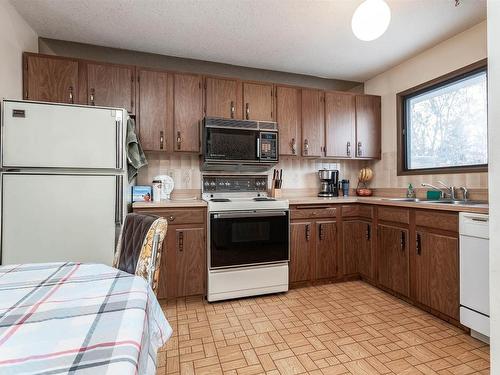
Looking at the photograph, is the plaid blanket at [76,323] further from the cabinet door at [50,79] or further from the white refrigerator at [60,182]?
the cabinet door at [50,79]

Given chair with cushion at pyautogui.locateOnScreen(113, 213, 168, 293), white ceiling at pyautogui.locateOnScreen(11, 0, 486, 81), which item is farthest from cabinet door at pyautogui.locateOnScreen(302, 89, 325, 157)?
chair with cushion at pyautogui.locateOnScreen(113, 213, 168, 293)

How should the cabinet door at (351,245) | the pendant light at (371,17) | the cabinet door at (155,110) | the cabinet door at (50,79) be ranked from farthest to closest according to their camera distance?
the cabinet door at (351,245)
the cabinet door at (155,110)
the cabinet door at (50,79)
the pendant light at (371,17)

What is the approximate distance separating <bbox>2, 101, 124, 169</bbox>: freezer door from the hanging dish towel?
0.55 feet

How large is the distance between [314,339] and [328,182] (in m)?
2.00

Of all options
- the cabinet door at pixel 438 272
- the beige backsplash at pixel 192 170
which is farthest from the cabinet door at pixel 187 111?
the cabinet door at pixel 438 272

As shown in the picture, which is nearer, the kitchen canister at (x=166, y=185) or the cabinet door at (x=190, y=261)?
the cabinet door at (x=190, y=261)

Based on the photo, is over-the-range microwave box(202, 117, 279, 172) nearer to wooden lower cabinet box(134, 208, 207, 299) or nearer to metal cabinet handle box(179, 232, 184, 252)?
wooden lower cabinet box(134, 208, 207, 299)

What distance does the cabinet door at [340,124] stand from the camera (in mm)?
3223

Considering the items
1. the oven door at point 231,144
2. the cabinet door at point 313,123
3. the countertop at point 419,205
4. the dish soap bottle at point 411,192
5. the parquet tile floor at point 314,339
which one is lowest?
the parquet tile floor at point 314,339

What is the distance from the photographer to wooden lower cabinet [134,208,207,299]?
2.40m

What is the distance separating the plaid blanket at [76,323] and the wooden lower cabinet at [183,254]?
143 cm

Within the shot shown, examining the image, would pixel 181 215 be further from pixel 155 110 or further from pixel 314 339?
pixel 314 339

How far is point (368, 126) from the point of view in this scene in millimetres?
3383

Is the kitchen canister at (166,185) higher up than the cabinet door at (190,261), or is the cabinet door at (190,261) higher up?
the kitchen canister at (166,185)
